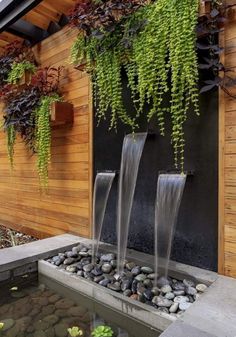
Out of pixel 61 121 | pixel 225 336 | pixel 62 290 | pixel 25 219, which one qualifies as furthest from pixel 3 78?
pixel 225 336

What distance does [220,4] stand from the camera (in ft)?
6.09

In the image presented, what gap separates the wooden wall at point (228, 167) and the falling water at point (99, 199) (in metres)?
1.09

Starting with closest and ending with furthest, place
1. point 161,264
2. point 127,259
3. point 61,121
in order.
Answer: point 161,264
point 127,259
point 61,121

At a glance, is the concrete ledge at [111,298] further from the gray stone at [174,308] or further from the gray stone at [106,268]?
the gray stone at [106,268]

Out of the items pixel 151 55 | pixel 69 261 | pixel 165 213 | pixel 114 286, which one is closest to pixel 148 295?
pixel 114 286

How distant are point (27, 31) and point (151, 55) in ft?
7.46

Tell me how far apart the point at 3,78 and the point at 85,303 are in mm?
3103

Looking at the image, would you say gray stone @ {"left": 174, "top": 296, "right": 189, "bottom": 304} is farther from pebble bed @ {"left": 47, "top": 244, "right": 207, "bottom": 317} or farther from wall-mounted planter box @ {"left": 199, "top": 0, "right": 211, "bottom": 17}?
wall-mounted planter box @ {"left": 199, "top": 0, "right": 211, "bottom": 17}

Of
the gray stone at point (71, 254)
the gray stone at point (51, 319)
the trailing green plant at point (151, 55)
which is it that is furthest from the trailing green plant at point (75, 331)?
the trailing green plant at point (151, 55)

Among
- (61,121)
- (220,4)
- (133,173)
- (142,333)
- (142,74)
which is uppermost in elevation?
(220,4)

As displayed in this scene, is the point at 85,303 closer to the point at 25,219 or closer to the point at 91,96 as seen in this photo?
the point at 91,96

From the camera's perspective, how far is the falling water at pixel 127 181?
A: 8.12ft

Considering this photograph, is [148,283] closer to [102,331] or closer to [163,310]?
[163,310]

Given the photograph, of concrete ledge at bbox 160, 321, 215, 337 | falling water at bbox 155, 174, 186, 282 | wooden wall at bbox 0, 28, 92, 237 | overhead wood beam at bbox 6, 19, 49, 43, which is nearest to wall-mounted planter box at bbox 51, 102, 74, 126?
wooden wall at bbox 0, 28, 92, 237
